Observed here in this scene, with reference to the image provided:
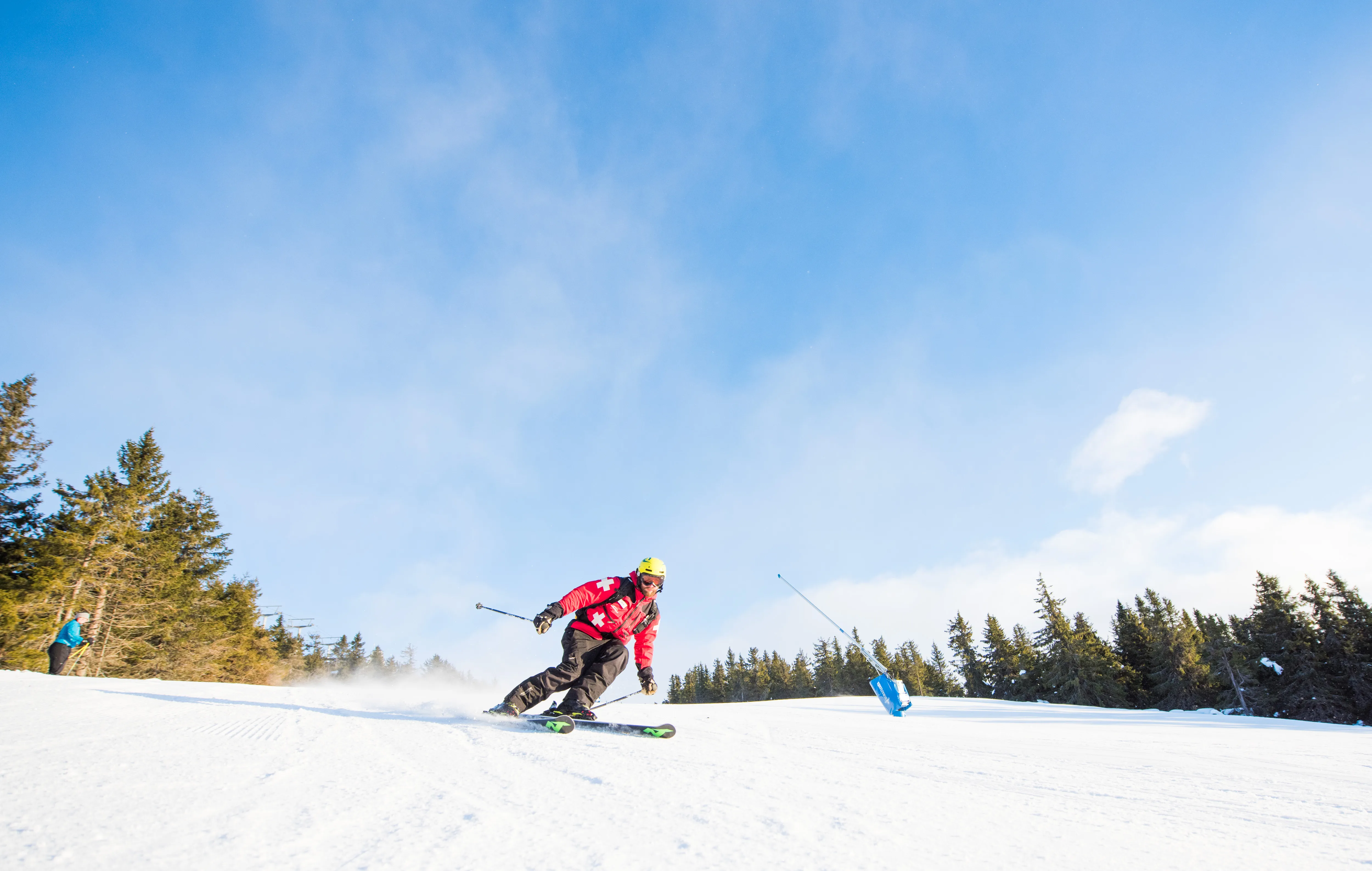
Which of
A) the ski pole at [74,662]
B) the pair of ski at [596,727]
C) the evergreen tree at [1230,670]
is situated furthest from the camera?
the evergreen tree at [1230,670]

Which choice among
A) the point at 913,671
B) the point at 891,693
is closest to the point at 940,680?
the point at 913,671

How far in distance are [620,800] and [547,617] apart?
306 cm

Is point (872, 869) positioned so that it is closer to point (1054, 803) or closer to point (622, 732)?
point (1054, 803)

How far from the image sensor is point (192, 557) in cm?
3002

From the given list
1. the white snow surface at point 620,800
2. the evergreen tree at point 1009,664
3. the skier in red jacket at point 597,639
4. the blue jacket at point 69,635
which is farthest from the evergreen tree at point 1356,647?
the blue jacket at point 69,635

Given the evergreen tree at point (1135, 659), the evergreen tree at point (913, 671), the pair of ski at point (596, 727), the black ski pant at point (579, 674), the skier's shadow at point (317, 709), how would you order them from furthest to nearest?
the evergreen tree at point (913, 671), the evergreen tree at point (1135, 659), the black ski pant at point (579, 674), the skier's shadow at point (317, 709), the pair of ski at point (596, 727)

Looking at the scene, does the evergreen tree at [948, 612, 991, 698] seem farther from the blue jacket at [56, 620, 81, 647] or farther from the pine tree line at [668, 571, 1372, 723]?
the blue jacket at [56, 620, 81, 647]

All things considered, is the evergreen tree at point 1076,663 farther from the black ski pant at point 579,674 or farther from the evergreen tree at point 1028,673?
the black ski pant at point 579,674

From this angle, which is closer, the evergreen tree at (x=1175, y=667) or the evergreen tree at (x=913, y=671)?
the evergreen tree at (x=1175, y=667)

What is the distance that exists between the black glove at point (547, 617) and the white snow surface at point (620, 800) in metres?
0.83

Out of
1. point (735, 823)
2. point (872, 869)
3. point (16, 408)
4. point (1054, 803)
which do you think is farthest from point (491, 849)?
point (16, 408)

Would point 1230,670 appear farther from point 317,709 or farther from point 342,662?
point 342,662

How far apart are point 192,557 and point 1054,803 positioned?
40.1 meters

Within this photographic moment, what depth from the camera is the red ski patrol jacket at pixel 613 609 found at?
17.4 feet
